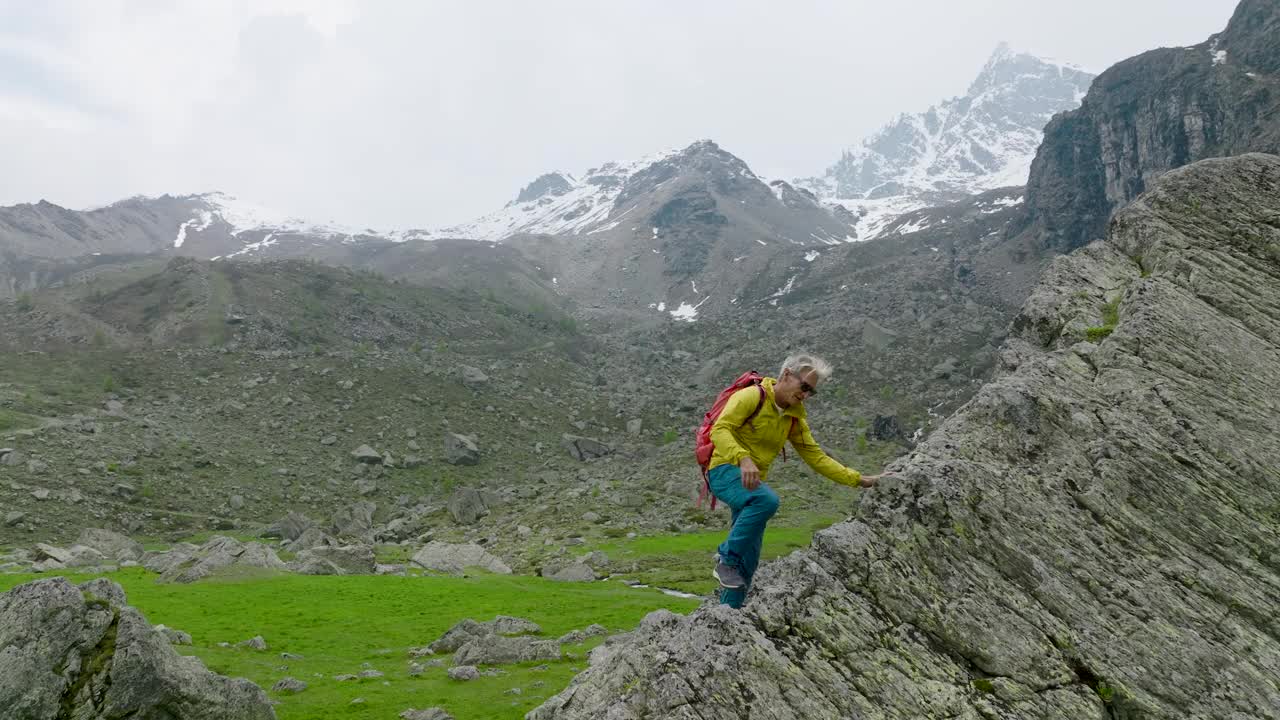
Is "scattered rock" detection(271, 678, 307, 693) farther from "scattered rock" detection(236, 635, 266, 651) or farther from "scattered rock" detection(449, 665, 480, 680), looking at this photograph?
"scattered rock" detection(236, 635, 266, 651)

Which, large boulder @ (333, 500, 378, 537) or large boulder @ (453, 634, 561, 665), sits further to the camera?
large boulder @ (333, 500, 378, 537)

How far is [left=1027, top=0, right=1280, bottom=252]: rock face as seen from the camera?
452 feet

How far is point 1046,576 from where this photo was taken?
13.3 metres

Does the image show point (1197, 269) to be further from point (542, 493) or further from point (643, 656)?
Result: point (542, 493)

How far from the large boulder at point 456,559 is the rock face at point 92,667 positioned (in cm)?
4040

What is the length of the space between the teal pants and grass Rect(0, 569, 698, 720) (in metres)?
10.5

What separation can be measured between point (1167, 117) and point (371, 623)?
18906cm

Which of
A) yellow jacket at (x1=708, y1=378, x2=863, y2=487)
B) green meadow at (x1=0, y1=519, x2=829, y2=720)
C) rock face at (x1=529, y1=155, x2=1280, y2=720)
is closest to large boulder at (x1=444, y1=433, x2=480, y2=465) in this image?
green meadow at (x1=0, y1=519, x2=829, y2=720)

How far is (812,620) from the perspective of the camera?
11.8 meters

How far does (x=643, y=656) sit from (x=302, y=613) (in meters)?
29.7

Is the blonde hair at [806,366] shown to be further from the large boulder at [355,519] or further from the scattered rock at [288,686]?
the large boulder at [355,519]

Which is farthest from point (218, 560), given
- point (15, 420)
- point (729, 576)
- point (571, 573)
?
point (15, 420)

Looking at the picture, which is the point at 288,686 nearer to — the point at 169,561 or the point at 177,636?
the point at 177,636

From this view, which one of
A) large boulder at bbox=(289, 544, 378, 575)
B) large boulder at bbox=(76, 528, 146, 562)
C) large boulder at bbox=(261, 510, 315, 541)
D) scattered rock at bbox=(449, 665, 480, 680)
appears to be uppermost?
scattered rock at bbox=(449, 665, 480, 680)
